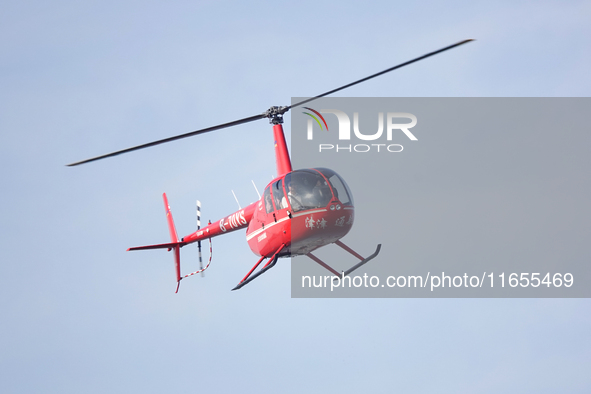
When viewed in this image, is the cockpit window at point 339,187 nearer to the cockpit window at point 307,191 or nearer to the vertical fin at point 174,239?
the cockpit window at point 307,191

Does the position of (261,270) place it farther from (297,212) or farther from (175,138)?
(175,138)

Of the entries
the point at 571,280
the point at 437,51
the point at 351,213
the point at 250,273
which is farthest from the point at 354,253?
the point at 571,280

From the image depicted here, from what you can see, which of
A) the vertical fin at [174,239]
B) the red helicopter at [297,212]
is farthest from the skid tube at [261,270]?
the vertical fin at [174,239]

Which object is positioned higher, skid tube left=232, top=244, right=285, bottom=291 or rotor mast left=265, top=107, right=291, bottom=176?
rotor mast left=265, top=107, right=291, bottom=176

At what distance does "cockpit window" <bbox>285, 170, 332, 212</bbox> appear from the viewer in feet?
78.4

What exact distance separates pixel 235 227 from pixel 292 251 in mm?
4558

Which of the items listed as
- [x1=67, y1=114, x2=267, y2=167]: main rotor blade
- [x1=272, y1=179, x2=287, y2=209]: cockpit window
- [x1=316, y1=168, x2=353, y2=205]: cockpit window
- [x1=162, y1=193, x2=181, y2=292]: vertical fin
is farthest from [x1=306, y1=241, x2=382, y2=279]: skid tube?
[x1=162, y1=193, x2=181, y2=292]: vertical fin

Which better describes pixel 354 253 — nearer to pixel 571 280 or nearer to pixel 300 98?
pixel 300 98

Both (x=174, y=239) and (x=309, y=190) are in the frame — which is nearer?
(x=309, y=190)

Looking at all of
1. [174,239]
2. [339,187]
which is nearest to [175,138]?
[339,187]

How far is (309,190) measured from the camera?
78.8 ft

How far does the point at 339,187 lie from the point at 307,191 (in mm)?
1201

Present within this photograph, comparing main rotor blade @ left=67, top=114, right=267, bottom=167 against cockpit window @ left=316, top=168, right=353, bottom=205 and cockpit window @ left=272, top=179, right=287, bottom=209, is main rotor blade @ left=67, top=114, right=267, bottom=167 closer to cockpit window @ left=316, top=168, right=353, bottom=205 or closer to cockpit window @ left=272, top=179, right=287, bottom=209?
cockpit window @ left=272, top=179, right=287, bottom=209

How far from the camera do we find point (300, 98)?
26.6 m
